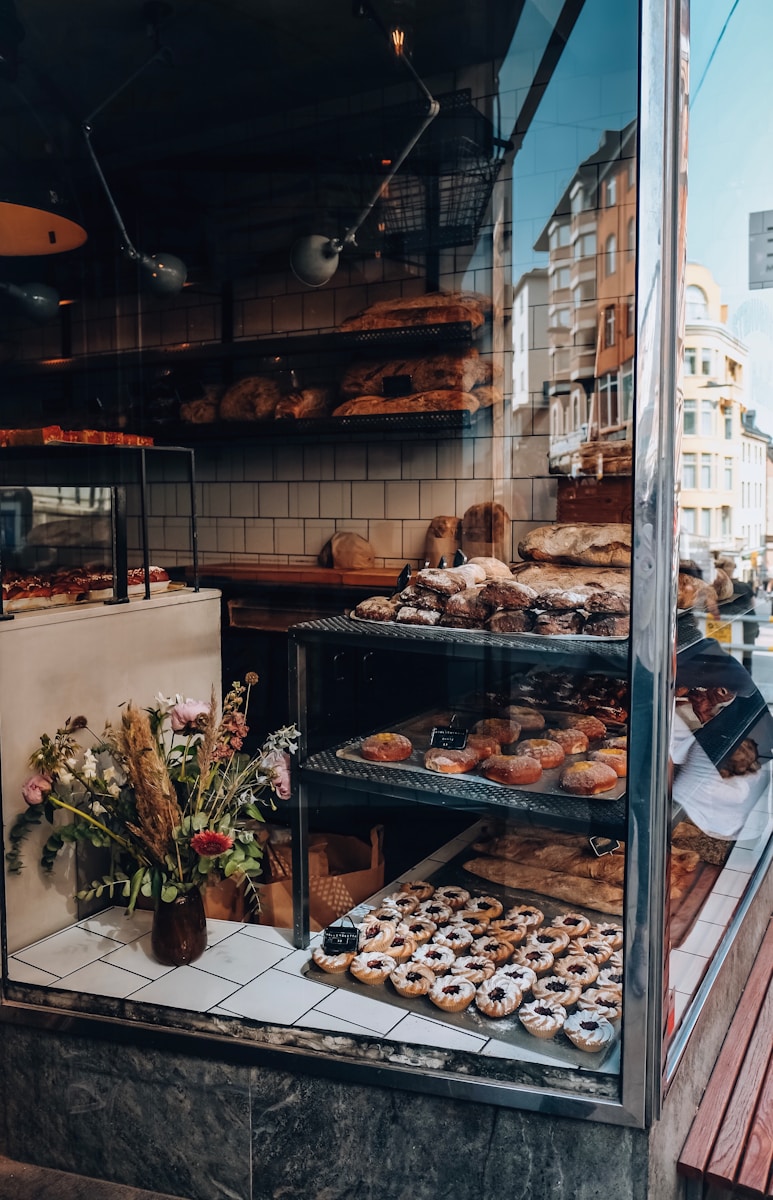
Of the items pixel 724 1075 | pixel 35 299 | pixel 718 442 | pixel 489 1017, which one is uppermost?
A: pixel 35 299

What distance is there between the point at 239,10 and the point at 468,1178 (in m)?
2.46

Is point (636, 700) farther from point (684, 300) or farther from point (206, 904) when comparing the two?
point (206, 904)

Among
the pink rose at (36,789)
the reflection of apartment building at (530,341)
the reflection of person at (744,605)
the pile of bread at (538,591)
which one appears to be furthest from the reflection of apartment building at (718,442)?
the pink rose at (36,789)

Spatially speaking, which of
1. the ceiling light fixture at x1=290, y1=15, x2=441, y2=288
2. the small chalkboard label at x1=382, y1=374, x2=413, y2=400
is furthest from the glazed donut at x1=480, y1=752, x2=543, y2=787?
the ceiling light fixture at x1=290, y1=15, x2=441, y2=288

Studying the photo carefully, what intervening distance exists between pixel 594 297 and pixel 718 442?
0.40 metres

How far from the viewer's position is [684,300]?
139 cm

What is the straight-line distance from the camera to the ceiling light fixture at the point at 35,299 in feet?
6.65

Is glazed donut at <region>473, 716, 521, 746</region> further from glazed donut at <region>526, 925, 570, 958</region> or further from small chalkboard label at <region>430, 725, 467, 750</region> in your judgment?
glazed donut at <region>526, 925, 570, 958</region>

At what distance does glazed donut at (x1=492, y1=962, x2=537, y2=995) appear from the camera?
5.47 feet

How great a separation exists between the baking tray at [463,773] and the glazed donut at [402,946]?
343mm

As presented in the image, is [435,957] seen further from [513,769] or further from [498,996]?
[513,769]

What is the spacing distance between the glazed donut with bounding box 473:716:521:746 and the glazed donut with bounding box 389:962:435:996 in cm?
46

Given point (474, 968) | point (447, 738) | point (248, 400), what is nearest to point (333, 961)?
point (474, 968)

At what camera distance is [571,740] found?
168 cm
